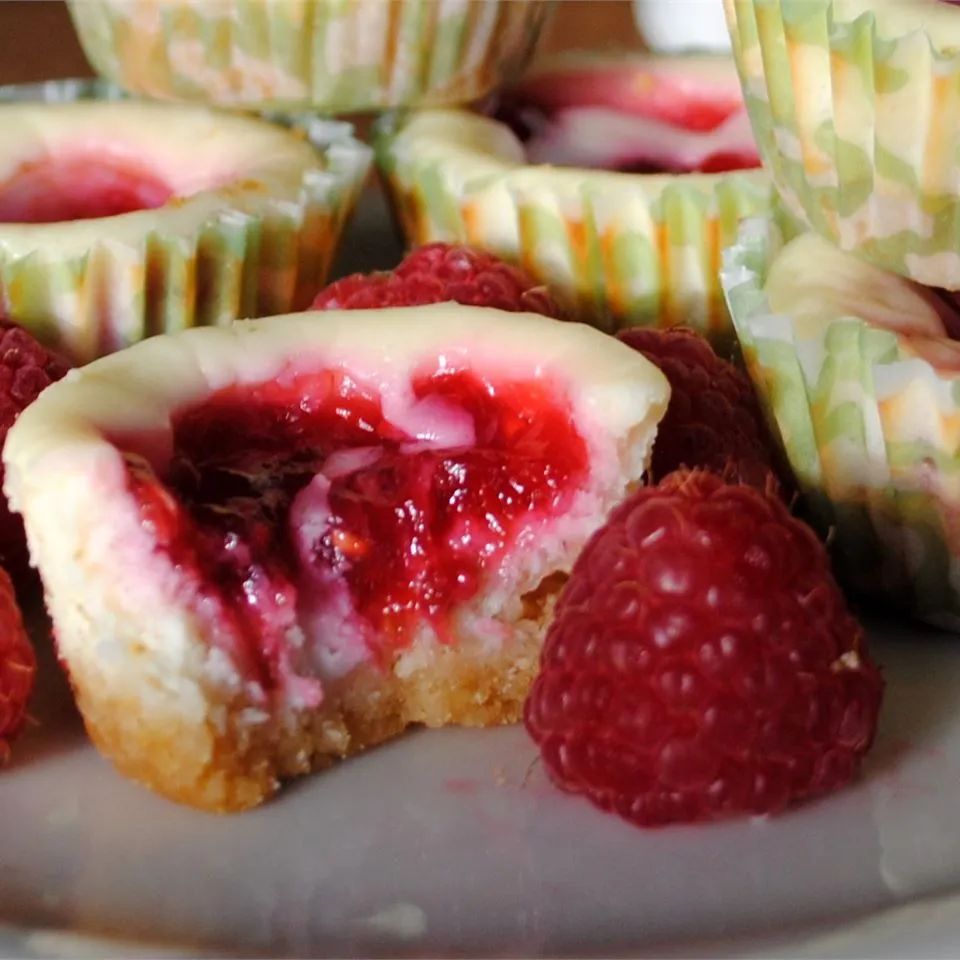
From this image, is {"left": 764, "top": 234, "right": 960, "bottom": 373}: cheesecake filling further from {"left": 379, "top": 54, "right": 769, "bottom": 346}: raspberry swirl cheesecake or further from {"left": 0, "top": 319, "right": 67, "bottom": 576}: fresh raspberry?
{"left": 0, "top": 319, "right": 67, "bottom": 576}: fresh raspberry

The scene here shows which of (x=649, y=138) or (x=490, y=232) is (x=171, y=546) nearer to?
(x=490, y=232)

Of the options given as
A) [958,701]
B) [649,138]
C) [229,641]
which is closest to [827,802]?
[958,701]

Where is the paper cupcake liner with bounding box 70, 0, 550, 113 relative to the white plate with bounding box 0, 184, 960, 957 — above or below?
above

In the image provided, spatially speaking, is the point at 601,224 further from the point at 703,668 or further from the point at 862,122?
the point at 703,668

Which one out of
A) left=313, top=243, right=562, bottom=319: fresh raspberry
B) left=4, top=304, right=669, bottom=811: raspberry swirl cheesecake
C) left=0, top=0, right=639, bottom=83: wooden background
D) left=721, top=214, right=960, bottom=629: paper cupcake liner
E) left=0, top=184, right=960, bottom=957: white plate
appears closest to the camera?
left=0, top=184, right=960, bottom=957: white plate

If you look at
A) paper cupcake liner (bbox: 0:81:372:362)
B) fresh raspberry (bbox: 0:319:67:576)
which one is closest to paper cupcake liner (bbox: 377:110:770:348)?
paper cupcake liner (bbox: 0:81:372:362)

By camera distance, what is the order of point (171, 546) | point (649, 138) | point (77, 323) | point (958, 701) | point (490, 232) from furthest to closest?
point (649, 138)
point (490, 232)
point (77, 323)
point (958, 701)
point (171, 546)
